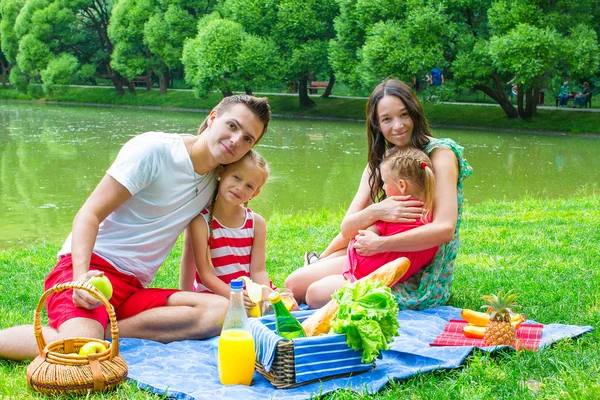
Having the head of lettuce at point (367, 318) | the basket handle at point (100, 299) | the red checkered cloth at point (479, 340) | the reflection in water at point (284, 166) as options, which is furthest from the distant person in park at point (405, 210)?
the reflection in water at point (284, 166)

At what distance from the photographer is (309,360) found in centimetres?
277

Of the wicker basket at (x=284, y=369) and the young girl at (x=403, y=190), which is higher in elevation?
the young girl at (x=403, y=190)

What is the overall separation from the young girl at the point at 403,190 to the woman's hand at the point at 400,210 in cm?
4

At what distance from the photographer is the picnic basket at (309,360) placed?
9.04ft

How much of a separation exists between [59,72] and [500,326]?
3611cm

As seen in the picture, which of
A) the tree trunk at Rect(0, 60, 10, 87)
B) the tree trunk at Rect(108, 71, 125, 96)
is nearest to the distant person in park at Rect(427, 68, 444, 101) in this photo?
the tree trunk at Rect(108, 71, 125, 96)

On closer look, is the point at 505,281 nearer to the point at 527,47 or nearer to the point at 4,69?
the point at 527,47

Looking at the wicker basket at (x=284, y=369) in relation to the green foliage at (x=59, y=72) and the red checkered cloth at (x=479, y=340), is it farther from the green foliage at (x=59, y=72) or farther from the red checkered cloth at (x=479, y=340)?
the green foliage at (x=59, y=72)

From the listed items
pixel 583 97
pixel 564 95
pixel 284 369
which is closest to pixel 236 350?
pixel 284 369

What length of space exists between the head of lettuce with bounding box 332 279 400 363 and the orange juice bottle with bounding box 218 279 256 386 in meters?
0.35

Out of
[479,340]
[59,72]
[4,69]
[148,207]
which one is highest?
[4,69]

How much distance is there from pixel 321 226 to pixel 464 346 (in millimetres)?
4279

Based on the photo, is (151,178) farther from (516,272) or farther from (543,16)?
(543,16)

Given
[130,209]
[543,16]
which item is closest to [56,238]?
[130,209]
